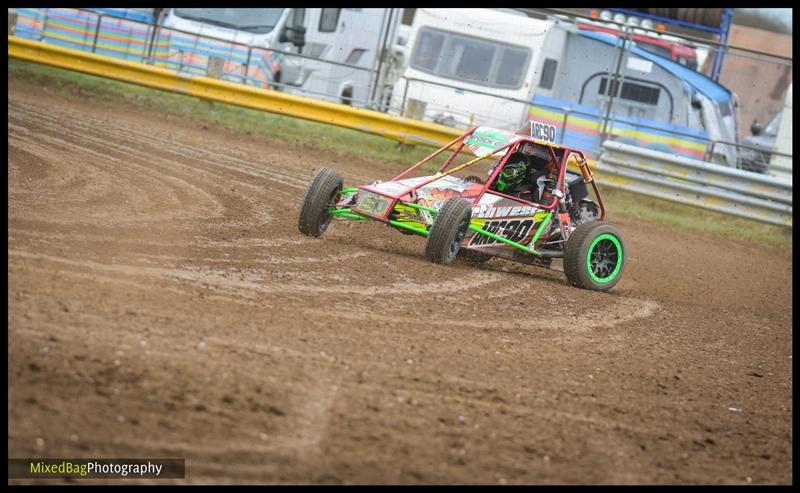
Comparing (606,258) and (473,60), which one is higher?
(473,60)

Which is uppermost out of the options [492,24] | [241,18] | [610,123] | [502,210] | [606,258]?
[492,24]

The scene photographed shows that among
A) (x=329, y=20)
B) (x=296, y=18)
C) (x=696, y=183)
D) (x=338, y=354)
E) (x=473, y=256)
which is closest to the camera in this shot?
(x=338, y=354)

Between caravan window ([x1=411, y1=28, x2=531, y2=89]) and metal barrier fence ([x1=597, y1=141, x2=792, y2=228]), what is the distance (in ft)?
6.97

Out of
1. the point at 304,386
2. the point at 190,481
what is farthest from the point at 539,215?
the point at 190,481

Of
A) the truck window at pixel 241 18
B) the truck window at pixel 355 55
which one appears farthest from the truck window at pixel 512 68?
the truck window at pixel 241 18

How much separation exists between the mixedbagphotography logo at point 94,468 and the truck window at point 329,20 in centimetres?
1407

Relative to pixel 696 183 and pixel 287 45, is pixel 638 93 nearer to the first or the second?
pixel 696 183

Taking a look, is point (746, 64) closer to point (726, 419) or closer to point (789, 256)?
point (789, 256)

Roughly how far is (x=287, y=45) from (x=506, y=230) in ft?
28.4

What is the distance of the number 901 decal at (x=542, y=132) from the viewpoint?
8.75 meters

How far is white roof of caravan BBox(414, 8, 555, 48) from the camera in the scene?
15734 mm

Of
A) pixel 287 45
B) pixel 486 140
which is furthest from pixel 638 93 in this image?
pixel 486 140

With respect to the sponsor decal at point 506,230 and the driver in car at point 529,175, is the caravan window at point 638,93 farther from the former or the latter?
the sponsor decal at point 506,230

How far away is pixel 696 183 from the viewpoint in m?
14.2
